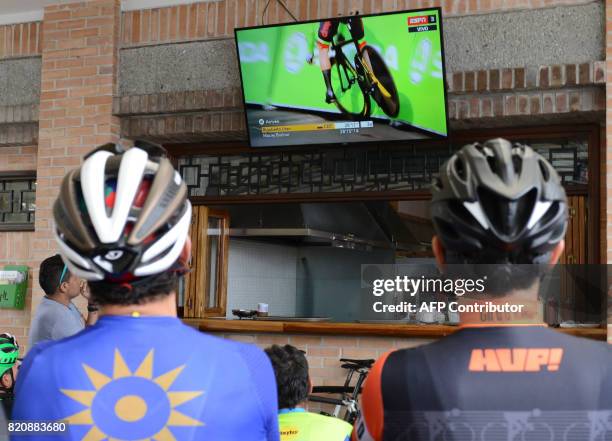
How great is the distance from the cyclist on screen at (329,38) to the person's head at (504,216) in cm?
411

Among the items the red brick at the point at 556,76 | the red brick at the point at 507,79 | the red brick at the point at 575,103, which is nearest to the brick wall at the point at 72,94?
the red brick at the point at 507,79

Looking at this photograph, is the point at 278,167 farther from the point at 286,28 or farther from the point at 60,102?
the point at 60,102

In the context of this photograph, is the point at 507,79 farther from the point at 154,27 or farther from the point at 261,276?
the point at 261,276

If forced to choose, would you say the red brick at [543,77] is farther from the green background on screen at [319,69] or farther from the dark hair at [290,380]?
the dark hair at [290,380]

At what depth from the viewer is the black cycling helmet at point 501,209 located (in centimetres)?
138

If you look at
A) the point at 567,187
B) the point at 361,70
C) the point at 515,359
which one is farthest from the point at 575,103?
the point at 515,359

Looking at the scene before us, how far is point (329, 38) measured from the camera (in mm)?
5523

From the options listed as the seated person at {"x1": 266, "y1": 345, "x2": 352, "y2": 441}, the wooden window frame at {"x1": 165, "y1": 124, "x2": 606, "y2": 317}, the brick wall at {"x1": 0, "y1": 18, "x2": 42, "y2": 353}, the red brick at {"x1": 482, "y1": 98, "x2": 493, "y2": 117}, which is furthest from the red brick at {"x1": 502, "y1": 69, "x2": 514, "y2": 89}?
the brick wall at {"x1": 0, "y1": 18, "x2": 42, "y2": 353}

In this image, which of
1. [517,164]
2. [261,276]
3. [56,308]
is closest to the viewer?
[517,164]

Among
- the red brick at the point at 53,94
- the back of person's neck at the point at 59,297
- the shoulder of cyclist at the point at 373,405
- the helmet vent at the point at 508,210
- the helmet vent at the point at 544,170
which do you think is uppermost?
the red brick at the point at 53,94

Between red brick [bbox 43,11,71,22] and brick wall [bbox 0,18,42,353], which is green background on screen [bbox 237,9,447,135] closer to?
red brick [bbox 43,11,71,22]

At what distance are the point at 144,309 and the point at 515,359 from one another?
2.09 ft

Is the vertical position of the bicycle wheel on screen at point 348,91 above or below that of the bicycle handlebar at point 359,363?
above

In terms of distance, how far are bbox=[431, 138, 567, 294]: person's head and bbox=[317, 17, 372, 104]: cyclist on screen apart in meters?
4.11
